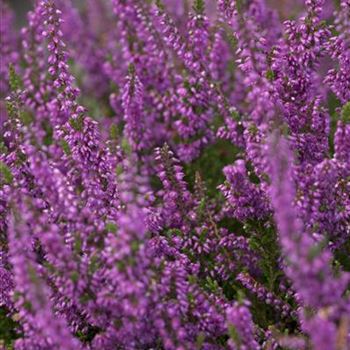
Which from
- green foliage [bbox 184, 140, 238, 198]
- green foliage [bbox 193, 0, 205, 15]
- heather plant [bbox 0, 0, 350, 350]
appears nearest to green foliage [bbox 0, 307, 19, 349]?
heather plant [bbox 0, 0, 350, 350]

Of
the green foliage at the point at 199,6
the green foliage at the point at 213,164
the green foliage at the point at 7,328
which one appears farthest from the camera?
the green foliage at the point at 213,164

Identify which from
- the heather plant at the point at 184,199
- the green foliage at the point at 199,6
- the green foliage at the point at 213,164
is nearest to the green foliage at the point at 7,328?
the heather plant at the point at 184,199

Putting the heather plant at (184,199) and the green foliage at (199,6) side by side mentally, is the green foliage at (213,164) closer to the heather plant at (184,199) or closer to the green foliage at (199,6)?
the heather plant at (184,199)

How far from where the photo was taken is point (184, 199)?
6.55 metres

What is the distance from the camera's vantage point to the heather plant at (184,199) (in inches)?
179

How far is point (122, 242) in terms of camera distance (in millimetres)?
4406

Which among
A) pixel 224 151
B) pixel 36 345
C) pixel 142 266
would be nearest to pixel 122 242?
pixel 142 266

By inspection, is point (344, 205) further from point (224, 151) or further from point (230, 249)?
point (224, 151)

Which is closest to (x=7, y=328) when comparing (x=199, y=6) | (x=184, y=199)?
(x=184, y=199)

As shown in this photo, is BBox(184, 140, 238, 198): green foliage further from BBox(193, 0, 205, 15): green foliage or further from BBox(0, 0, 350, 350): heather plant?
BBox(193, 0, 205, 15): green foliage

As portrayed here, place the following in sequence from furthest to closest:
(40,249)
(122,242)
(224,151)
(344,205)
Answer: (224,151) < (40,249) < (344,205) < (122,242)

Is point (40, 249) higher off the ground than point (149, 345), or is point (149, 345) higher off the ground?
point (40, 249)

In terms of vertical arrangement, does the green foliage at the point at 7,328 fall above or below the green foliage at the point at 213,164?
below

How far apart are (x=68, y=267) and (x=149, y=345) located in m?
1.03
